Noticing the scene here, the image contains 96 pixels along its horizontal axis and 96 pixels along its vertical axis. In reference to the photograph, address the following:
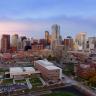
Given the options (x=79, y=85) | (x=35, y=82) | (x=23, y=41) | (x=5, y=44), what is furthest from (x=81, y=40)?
(x=79, y=85)

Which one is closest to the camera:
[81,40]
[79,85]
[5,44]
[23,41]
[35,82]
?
[79,85]

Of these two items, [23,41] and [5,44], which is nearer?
[5,44]

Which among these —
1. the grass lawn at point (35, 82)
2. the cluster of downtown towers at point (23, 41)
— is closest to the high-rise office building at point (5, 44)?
the cluster of downtown towers at point (23, 41)

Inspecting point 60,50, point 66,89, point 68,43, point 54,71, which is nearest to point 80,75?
point 54,71

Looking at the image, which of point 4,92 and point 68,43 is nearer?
point 4,92

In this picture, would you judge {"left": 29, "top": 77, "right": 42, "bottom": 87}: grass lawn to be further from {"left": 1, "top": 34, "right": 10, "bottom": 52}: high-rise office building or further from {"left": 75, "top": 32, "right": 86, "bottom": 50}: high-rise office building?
{"left": 75, "top": 32, "right": 86, "bottom": 50}: high-rise office building

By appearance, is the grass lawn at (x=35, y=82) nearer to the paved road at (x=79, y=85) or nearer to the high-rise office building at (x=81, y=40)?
the paved road at (x=79, y=85)

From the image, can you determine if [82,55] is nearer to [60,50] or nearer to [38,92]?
[60,50]

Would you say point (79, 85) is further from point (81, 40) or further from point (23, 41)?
point (81, 40)

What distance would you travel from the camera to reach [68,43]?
24.1 m

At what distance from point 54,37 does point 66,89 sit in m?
18.2

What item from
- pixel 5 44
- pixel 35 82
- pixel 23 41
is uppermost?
pixel 23 41

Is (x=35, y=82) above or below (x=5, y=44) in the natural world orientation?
below

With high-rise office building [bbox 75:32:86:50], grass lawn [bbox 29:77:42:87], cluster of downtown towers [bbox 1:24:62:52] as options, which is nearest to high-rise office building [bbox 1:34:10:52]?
cluster of downtown towers [bbox 1:24:62:52]
